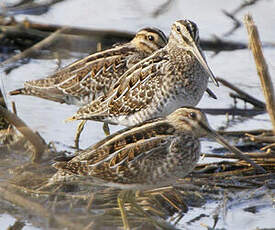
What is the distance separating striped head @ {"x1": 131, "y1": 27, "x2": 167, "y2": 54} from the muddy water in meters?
0.91

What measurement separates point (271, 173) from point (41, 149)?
6.34ft

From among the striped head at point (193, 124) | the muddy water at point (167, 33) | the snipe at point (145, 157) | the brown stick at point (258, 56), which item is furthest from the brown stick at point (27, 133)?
the brown stick at point (258, 56)

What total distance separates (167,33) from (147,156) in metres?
4.73

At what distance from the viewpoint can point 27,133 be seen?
5.98 meters

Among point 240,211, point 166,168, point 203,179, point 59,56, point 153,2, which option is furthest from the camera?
point 153,2

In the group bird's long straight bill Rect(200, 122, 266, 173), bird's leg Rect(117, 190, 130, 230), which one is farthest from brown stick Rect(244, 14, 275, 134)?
bird's leg Rect(117, 190, 130, 230)

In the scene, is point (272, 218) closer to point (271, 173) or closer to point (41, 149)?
point (271, 173)

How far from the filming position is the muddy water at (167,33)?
7.05 meters

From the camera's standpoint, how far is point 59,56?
9.65m

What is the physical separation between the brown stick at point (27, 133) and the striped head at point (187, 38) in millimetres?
1515

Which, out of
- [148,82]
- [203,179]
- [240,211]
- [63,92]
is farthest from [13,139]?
[240,211]

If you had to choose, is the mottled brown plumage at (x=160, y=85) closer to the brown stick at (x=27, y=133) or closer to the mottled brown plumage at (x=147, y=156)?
the brown stick at (x=27, y=133)

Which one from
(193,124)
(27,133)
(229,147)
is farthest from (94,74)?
(229,147)

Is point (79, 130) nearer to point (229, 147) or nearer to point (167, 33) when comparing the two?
point (229, 147)
